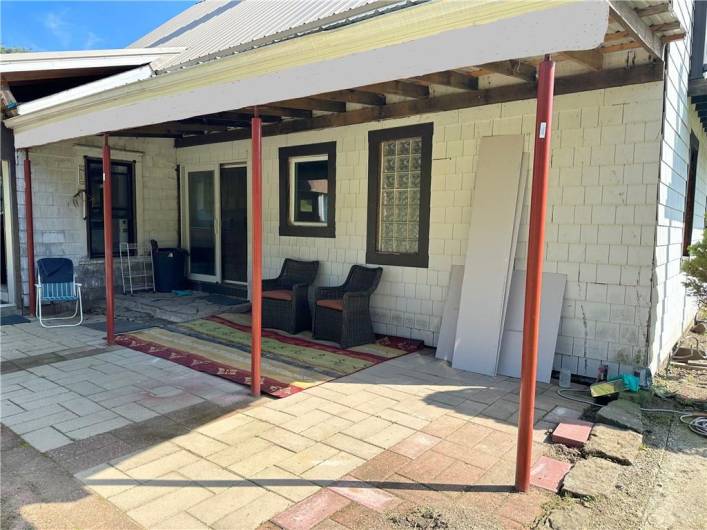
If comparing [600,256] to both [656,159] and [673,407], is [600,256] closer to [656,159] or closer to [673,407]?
[656,159]

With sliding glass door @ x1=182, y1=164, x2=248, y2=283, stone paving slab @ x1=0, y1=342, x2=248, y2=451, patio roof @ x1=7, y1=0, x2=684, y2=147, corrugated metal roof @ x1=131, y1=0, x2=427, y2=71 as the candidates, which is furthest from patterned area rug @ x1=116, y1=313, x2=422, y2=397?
corrugated metal roof @ x1=131, y1=0, x2=427, y2=71

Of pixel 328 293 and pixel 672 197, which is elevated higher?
pixel 672 197

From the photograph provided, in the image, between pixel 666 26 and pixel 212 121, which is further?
pixel 212 121

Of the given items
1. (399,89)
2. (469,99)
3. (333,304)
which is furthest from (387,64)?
(333,304)

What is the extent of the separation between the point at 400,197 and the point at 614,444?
3.39 meters

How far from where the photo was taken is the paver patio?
2422 millimetres

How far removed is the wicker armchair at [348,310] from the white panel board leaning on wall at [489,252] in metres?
1.11

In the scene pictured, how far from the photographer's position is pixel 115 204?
779 centimetres

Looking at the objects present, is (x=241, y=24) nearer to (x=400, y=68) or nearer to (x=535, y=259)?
(x=400, y=68)

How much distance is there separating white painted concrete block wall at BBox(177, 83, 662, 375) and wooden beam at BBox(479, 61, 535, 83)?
0.32 metres

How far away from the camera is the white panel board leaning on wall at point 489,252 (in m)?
4.60

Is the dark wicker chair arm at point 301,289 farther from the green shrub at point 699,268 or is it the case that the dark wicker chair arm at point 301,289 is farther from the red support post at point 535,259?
the green shrub at point 699,268

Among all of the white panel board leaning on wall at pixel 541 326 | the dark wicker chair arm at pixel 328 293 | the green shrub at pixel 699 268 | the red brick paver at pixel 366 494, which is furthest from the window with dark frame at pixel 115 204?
the green shrub at pixel 699 268

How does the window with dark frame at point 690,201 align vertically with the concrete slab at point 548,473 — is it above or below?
above
